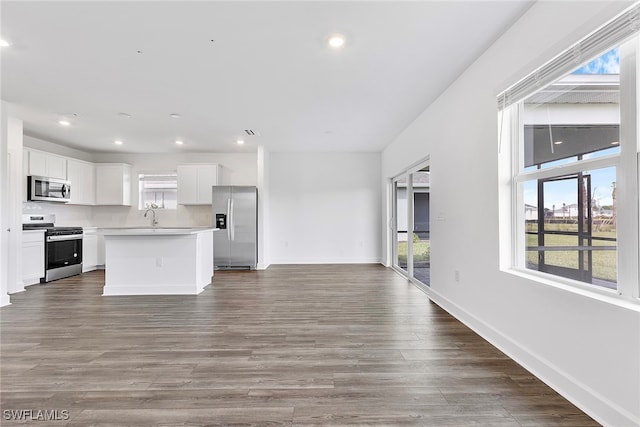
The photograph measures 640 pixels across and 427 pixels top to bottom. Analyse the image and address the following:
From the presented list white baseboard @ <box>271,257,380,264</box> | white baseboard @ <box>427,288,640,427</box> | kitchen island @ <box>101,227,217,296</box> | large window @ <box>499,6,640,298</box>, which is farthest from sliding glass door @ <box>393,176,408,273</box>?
kitchen island @ <box>101,227,217,296</box>

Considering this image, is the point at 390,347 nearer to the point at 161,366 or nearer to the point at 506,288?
the point at 506,288

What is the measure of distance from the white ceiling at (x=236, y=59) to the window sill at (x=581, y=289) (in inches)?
77.7

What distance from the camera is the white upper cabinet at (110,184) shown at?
6.88 m

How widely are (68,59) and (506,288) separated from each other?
454 cm

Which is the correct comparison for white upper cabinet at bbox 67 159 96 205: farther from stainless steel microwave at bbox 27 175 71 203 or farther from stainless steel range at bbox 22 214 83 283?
stainless steel range at bbox 22 214 83 283

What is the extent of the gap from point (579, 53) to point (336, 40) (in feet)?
5.61

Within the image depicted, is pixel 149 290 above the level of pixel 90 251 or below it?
below

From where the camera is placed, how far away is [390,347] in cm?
255

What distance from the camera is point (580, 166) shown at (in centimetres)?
190

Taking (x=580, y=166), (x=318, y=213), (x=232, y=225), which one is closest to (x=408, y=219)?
(x=318, y=213)

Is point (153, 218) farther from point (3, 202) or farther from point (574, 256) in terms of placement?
point (574, 256)

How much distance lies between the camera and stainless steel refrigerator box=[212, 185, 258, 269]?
6590mm

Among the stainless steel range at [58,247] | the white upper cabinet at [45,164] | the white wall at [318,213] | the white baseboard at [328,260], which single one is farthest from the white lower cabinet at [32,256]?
the white baseboard at [328,260]

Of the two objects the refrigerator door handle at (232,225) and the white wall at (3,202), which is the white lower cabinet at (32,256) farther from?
the refrigerator door handle at (232,225)
